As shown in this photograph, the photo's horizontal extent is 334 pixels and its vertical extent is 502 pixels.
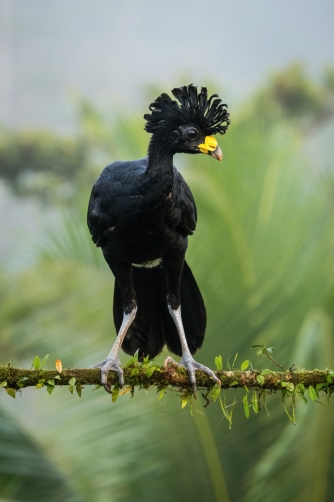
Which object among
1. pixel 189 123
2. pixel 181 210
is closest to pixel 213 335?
pixel 181 210

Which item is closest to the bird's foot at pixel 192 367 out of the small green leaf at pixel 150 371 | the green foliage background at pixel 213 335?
the small green leaf at pixel 150 371

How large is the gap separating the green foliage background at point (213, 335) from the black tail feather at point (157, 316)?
1.39 metres

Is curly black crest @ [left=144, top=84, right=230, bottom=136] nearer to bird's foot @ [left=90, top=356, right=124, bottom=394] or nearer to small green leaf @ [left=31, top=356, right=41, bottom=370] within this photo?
bird's foot @ [left=90, top=356, right=124, bottom=394]

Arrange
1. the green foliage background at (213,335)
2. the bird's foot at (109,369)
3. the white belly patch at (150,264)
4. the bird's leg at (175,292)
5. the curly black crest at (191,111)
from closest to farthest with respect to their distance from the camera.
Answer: the bird's foot at (109,369)
the curly black crest at (191,111)
the bird's leg at (175,292)
the white belly patch at (150,264)
the green foliage background at (213,335)

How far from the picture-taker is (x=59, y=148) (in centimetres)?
1359

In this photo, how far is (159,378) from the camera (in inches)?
153

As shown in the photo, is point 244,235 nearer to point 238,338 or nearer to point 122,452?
point 238,338

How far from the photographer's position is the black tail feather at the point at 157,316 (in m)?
5.11

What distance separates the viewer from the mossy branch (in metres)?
3.61

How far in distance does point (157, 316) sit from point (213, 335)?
1704 millimetres

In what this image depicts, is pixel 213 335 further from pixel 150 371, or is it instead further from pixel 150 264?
pixel 150 371

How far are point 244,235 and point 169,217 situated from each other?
8.21ft

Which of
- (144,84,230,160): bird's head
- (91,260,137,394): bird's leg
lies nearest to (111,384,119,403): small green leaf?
(91,260,137,394): bird's leg

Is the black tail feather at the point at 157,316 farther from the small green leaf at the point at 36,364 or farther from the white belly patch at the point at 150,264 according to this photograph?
the small green leaf at the point at 36,364
